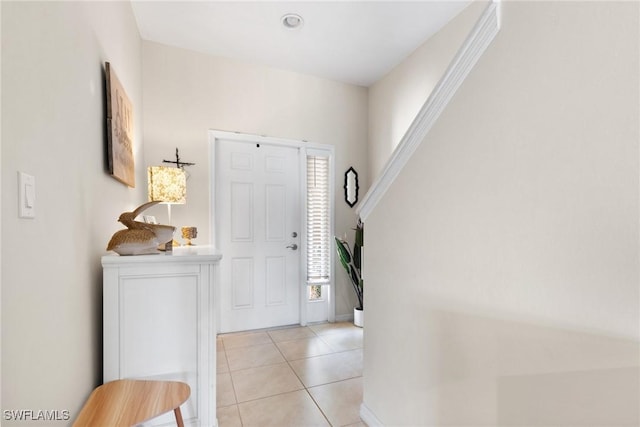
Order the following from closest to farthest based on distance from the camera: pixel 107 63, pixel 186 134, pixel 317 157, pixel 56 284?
pixel 56 284 < pixel 107 63 < pixel 186 134 < pixel 317 157

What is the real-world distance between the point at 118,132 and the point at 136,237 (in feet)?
2.45

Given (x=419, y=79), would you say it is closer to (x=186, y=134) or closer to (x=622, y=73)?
(x=186, y=134)

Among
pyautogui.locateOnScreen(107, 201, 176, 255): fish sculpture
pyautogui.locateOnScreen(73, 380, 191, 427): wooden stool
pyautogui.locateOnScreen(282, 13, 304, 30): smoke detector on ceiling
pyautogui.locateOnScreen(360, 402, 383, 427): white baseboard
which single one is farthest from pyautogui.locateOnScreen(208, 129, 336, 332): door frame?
pyautogui.locateOnScreen(73, 380, 191, 427): wooden stool

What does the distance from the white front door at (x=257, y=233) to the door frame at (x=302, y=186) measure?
4cm

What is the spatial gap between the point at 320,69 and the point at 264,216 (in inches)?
69.8

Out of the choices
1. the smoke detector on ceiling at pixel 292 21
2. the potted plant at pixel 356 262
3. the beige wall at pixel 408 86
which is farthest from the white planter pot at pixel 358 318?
the smoke detector on ceiling at pixel 292 21

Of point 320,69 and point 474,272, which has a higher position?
point 320,69

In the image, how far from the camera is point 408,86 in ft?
10.7

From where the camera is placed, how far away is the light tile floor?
1.86 m

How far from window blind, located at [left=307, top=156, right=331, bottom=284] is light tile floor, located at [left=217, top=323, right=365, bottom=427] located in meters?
0.67

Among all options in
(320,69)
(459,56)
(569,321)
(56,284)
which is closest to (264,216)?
(320,69)

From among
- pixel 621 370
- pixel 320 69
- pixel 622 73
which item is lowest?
pixel 621 370

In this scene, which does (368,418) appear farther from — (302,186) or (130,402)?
(302,186)

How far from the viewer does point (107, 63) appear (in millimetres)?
1649
